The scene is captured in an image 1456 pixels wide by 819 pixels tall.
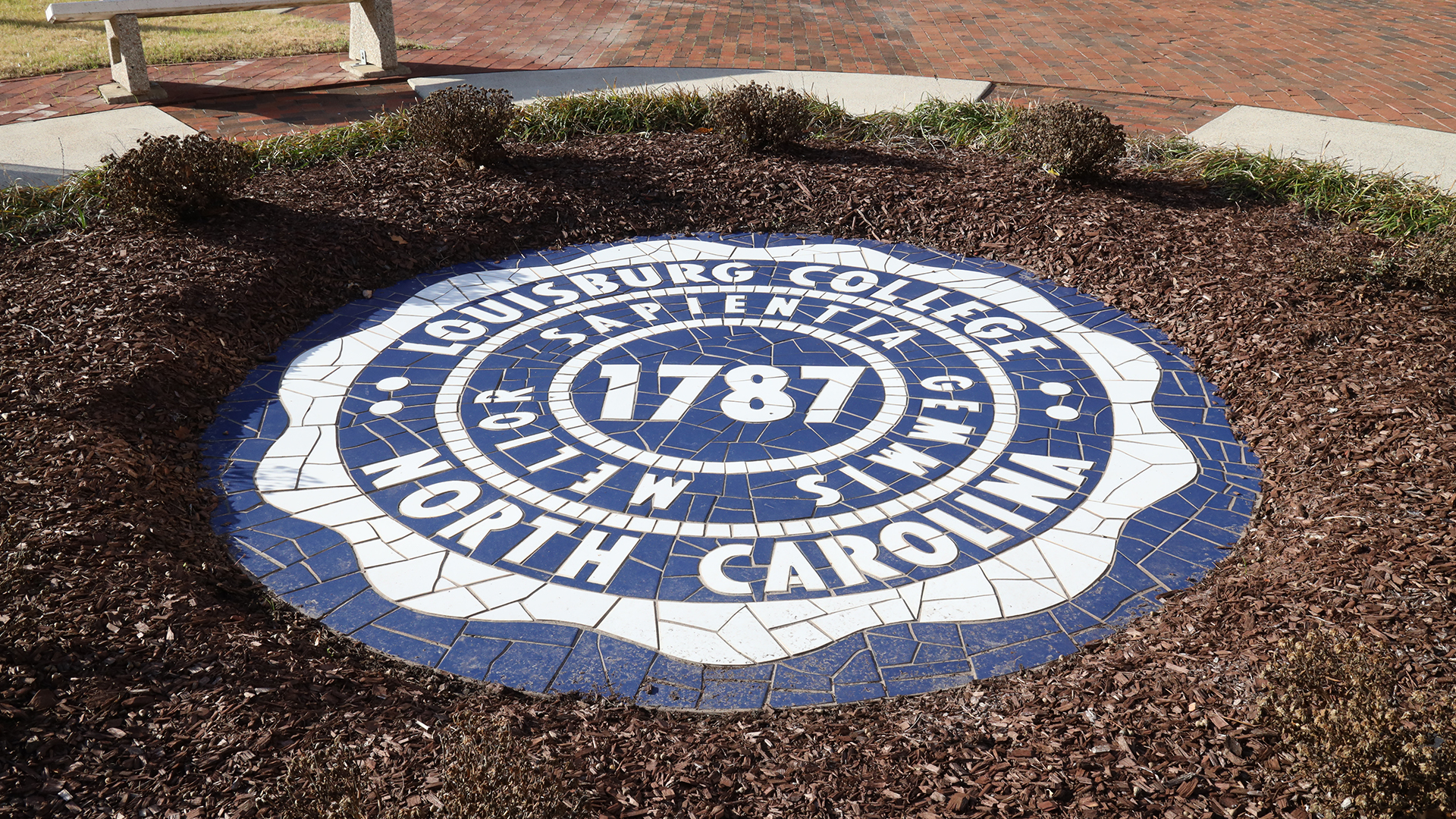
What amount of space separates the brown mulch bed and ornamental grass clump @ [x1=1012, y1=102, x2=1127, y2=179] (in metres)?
0.36

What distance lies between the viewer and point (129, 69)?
943 centimetres

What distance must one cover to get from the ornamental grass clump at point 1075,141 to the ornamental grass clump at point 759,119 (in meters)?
1.77

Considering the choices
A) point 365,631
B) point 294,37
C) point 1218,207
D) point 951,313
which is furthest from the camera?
point 294,37

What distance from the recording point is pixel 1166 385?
544 centimetres

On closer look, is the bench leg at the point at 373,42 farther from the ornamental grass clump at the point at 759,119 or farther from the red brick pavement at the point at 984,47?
the ornamental grass clump at the point at 759,119

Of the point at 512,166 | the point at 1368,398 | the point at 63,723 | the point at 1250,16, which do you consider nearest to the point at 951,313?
the point at 1368,398

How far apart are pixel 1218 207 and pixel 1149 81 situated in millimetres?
3496

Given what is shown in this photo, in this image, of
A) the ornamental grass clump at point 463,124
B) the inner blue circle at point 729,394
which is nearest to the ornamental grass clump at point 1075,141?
the inner blue circle at point 729,394

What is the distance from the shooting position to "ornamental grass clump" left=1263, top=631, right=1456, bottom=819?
252 cm

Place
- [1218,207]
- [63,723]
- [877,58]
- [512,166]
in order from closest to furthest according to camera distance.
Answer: [63,723] → [1218,207] → [512,166] → [877,58]

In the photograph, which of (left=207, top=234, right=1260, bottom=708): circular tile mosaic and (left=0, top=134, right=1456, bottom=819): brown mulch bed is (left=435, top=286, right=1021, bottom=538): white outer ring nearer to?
(left=207, top=234, right=1260, bottom=708): circular tile mosaic

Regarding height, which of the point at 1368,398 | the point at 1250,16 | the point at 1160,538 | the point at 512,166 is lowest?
the point at 1160,538

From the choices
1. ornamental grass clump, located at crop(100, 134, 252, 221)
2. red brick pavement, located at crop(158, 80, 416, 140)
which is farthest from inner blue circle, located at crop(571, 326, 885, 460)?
red brick pavement, located at crop(158, 80, 416, 140)

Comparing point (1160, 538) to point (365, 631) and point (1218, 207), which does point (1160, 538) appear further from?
point (1218, 207)
